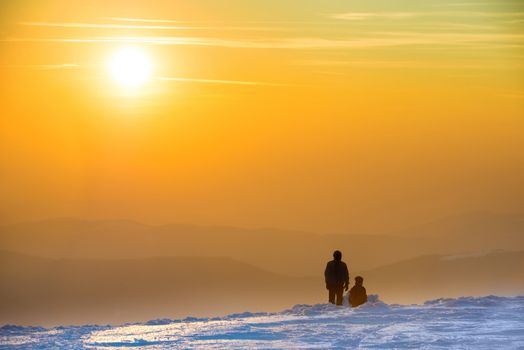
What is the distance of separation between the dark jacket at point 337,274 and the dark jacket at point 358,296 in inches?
20.0

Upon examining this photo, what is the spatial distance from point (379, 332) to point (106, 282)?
A: 14937 cm

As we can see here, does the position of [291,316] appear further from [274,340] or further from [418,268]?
[418,268]

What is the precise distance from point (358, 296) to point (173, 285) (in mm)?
149501

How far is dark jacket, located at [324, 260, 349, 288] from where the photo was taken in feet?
92.2

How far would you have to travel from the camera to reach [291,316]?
26266mm

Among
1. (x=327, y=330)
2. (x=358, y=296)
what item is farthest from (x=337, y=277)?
(x=327, y=330)

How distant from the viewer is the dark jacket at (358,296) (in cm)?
2758

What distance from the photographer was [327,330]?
928 inches

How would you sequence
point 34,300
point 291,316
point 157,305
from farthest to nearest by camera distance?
point 157,305, point 34,300, point 291,316

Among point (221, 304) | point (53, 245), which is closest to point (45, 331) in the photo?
point (221, 304)

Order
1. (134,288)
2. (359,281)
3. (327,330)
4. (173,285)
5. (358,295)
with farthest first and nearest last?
1. (173,285)
2. (134,288)
3. (358,295)
4. (359,281)
5. (327,330)

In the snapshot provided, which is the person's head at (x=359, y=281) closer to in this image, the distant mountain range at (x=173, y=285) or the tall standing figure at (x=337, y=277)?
the tall standing figure at (x=337, y=277)

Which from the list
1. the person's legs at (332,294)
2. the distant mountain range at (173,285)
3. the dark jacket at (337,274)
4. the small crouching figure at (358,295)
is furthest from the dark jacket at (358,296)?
the distant mountain range at (173,285)

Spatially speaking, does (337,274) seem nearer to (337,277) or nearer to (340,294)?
(337,277)
